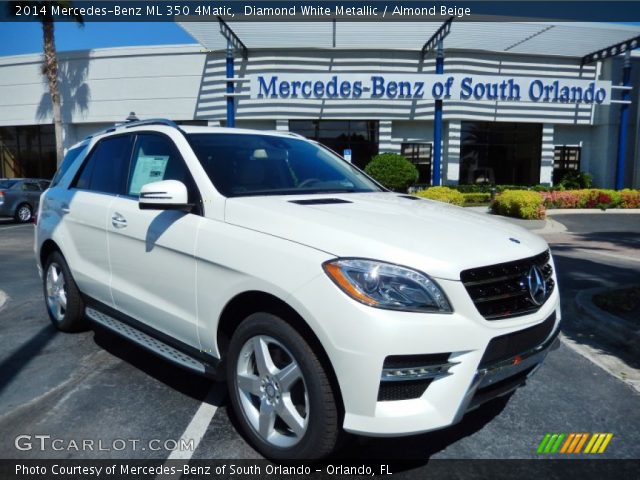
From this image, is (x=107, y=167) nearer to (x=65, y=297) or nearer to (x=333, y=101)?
(x=65, y=297)

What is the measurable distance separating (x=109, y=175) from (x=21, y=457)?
2.20 meters

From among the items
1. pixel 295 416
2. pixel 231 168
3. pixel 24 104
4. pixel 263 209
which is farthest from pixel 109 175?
pixel 24 104

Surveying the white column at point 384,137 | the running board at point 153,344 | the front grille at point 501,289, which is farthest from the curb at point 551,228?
the running board at point 153,344

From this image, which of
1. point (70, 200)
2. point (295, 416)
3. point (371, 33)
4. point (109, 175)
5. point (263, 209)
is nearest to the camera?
point (295, 416)

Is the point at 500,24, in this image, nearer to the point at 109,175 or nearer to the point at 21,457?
the point at 109,175

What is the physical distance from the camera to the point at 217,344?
2.86 metres

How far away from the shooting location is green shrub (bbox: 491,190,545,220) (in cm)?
1465

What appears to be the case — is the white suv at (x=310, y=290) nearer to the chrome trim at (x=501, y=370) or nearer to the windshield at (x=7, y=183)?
the chrome trim at (x=501, y=370)

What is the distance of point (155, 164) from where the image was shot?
143 inches

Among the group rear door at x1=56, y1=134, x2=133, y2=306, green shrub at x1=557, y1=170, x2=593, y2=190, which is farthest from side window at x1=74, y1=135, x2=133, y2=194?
green shrub at x1=557, y1=170, x2=593, y2=190

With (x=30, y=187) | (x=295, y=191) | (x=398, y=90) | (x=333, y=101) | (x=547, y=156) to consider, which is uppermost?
(x=398, y=90)

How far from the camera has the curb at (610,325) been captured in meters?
4.34

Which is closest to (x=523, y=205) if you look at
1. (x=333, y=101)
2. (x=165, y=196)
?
(x=333, y=101)

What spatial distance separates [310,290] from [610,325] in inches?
148
